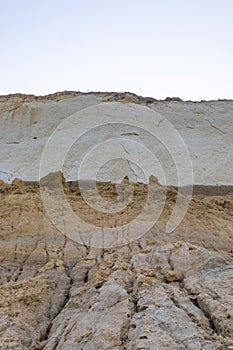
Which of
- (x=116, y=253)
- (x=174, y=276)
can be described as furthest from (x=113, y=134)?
(x=174, y=276)

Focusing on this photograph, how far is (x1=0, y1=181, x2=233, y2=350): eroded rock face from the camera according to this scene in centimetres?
315

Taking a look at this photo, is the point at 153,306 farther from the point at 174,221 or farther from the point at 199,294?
the point at 174,221

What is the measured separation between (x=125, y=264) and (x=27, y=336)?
4.12 feet

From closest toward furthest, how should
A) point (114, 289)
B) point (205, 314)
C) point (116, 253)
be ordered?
1. point (205, 314)
2. point (114, 289)
3. point (116, 253)

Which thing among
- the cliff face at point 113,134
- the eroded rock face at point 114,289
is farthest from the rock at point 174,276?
the cliff face at point 113,134

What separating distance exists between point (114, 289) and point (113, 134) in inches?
328

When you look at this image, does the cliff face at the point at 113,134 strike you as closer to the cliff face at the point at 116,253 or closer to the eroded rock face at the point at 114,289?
the cliff face at the point at 116,253

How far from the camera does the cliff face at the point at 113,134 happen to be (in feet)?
35.8

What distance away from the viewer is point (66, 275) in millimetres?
4906

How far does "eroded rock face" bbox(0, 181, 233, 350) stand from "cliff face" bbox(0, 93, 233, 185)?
12.6 ft

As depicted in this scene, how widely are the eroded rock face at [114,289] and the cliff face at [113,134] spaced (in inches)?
151

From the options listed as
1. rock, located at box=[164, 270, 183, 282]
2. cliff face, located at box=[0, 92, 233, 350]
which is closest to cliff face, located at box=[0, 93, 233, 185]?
cliff face, located at box=[0, 92, 233, 350]

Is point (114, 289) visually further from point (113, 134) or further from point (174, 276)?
point (113, 134)

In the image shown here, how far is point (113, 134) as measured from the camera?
11969 millimetres
